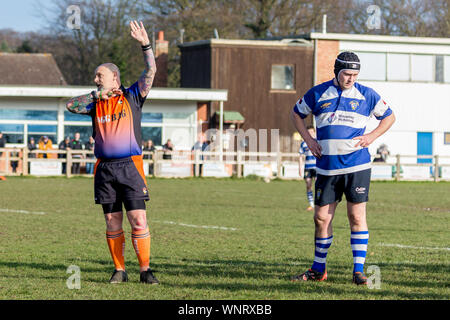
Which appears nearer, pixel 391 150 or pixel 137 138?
pixel 137 138

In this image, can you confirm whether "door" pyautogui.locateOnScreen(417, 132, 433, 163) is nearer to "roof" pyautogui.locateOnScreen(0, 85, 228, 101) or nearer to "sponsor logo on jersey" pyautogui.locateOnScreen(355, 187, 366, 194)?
"roof" pyautogui.locateOnScreen(0, 85, 228, 101)

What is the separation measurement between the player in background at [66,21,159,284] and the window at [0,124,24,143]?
31124mm

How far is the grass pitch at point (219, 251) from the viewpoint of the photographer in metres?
6.79

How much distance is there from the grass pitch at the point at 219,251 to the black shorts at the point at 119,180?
2.65 feet

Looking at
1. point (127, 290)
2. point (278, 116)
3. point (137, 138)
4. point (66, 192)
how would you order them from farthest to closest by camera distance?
point (278, 116)
point (66, 192)
point (137, 138)
point (127, 290)

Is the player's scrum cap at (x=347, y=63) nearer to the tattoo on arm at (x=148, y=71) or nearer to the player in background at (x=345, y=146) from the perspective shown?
the player in background at (x=345, y=146)

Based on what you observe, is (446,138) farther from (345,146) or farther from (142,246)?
(142,246)

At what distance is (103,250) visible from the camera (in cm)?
987

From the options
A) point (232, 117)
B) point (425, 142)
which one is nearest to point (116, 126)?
point (232, 117)

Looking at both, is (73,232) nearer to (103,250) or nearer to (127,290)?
(103,250)

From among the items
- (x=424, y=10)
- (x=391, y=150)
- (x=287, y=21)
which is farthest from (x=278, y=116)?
(x=424, y=10)

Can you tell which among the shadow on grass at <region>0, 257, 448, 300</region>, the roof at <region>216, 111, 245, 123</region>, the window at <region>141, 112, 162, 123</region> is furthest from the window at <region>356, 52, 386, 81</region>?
the shadow on grass at <region>0, 257, 448, 300</region>

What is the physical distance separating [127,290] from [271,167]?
2763 cm

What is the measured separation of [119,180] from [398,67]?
37687mm
